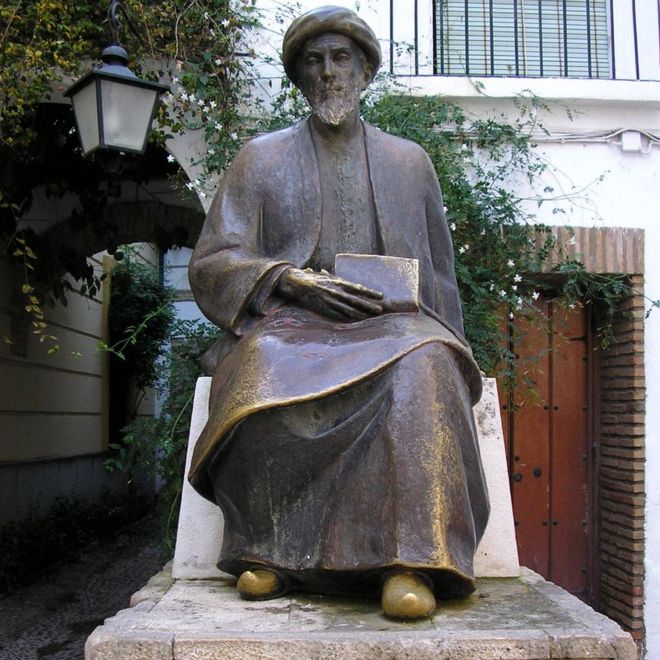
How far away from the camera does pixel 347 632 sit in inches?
74.4

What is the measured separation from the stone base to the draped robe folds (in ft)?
0.33

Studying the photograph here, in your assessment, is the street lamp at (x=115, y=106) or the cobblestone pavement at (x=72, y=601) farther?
the cobblestone pavement at (x=72, y=601)

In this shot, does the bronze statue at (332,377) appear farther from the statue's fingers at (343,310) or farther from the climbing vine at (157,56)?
the climbing vine at (157,56)

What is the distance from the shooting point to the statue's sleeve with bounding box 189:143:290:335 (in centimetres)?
251

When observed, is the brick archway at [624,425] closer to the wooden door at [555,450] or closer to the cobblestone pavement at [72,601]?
the wooden door at [555,450]

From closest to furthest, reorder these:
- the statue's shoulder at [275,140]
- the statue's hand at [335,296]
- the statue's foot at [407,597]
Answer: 1. the statue's foot at [407,597]
2. the statue's hand at [335,296]
3. the statue's shoulder at [275,140]

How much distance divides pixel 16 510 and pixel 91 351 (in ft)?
8.79

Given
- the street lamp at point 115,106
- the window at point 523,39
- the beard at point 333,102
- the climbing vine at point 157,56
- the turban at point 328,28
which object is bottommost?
the beard at point 333,102

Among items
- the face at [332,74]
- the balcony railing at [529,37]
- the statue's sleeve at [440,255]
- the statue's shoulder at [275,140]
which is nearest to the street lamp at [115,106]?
the statue's shoulder at [275,140]

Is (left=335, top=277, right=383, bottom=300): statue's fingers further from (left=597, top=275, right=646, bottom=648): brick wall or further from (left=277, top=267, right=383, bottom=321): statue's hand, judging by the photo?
(left=597, top=275, right=646, bottom=648): brick wall

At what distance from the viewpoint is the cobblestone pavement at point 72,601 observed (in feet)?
16.9

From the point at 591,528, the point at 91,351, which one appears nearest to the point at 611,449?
the point at 591,528

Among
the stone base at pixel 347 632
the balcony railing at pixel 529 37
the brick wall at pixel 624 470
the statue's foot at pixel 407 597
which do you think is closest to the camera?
the stone base at pixel 347 632

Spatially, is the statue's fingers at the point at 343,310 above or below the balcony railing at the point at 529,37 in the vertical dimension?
below
